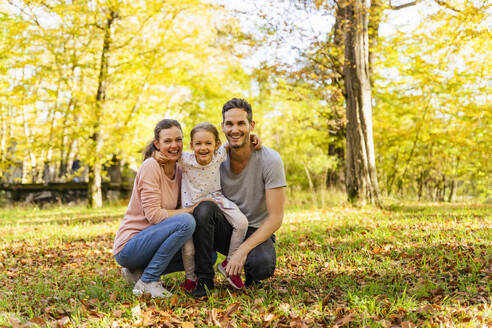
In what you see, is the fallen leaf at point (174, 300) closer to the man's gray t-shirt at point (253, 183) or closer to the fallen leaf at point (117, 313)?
the fallen leaf at point (117, 313)

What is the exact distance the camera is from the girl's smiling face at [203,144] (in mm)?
3309

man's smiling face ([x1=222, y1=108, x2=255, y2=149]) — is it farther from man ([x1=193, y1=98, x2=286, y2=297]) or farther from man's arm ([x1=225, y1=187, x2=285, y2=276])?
man's arm ([x1=225, y1=187, x2=285, y2=276])

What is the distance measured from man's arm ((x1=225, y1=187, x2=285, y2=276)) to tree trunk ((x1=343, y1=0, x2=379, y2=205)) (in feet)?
19.6

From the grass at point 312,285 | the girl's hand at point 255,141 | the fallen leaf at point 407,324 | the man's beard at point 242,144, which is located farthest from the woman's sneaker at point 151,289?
the fallen leaf at point 407,324

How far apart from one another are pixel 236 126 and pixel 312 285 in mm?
1477

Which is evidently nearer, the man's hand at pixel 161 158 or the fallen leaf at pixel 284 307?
the fallen leaf at pixel 284 307

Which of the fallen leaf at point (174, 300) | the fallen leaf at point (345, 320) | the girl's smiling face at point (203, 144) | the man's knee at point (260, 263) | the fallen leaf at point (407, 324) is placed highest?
the girl's smiling face at point (203, 144)

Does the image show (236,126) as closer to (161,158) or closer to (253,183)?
(253,183)

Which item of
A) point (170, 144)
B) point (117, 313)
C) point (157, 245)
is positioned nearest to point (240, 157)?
point (170, 144)

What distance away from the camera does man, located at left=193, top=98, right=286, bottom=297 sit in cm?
331

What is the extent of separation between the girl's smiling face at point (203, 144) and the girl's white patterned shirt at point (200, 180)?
8cm

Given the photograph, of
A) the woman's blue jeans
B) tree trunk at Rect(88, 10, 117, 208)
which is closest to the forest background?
tree trunk at Rect(88, 10, 117, 208)

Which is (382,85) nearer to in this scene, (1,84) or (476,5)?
(476,5)

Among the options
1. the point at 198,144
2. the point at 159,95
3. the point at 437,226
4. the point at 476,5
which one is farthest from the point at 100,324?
the point at 159,95
